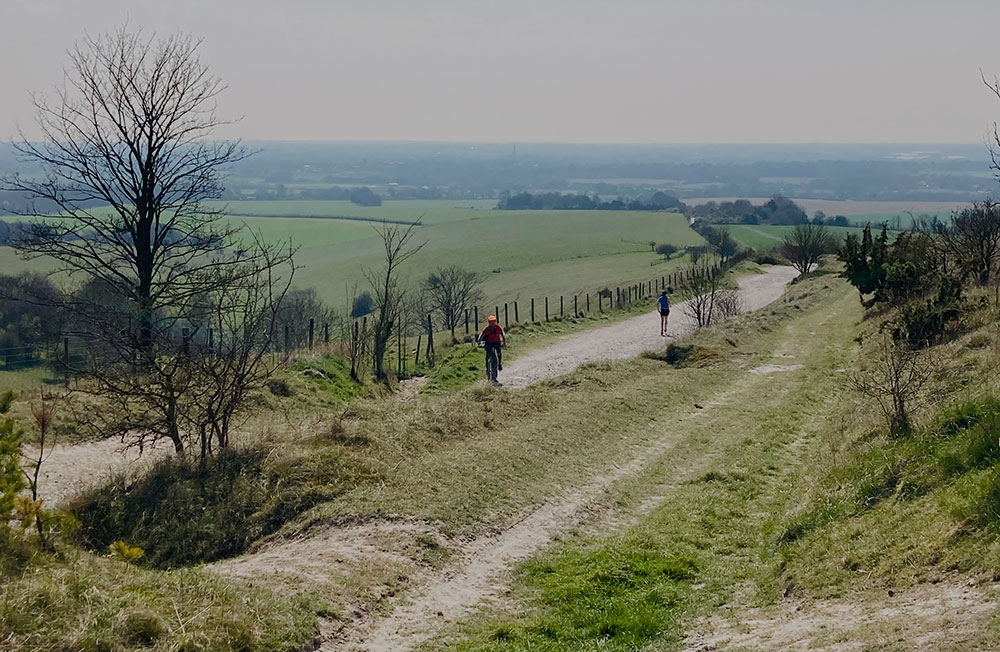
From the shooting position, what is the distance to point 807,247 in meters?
60.6

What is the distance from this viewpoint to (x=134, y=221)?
18547 millimetres

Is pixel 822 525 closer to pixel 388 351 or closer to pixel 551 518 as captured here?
pixel 551 518

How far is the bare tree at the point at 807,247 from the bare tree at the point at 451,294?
2516 cm

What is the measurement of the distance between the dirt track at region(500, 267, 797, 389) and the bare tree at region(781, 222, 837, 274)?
1660 centimetres

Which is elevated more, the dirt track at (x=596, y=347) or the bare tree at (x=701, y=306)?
the bare tree at (x=701, y=306)

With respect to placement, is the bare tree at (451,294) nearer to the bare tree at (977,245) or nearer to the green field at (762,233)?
the green field at (762,233)

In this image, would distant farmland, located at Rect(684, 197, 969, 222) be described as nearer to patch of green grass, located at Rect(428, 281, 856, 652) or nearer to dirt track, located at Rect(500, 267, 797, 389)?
dirt track, located at Rect(500, 267, 797, 389)

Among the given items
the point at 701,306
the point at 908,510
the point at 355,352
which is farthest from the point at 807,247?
the point at 908,510

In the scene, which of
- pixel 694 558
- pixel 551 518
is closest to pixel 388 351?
pixel 551 518

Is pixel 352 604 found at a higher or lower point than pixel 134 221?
lower

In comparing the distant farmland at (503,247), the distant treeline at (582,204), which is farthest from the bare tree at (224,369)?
the distant treeline at (582,204)

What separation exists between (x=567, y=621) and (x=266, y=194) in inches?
7516

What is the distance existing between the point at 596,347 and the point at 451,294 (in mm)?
35477

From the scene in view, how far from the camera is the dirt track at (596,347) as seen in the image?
2598 centimetres
